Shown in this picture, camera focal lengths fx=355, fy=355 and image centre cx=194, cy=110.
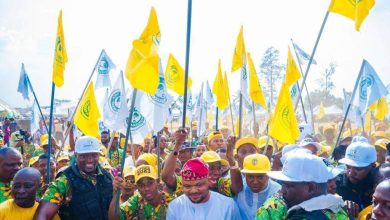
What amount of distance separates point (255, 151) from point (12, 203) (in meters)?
3.27

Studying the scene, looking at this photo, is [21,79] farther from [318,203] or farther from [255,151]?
[318,203]

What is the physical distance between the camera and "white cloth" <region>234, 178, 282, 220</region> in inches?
155

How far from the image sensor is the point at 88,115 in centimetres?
675

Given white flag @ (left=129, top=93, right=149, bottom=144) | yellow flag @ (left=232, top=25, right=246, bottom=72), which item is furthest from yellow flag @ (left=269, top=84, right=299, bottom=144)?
white flag @ (left=129, top=93, right=149, bottom=144)

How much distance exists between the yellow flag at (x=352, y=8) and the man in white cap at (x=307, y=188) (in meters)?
3.56

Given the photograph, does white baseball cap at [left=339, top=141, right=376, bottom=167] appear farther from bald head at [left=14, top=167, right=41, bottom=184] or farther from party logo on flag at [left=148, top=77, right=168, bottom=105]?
bald head at [left=14, top=167, right=41, bottom=184]

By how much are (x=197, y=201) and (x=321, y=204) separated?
48.2 inches

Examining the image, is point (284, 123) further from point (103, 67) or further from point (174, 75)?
point (103, 67)

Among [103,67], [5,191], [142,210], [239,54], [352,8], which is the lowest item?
[142,210]

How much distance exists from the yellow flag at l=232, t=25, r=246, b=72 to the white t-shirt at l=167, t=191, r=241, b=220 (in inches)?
178

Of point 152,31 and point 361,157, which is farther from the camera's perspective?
point 361,157

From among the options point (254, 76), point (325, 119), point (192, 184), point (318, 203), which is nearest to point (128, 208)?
point (192, 184)

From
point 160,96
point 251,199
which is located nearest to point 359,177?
point 251,199

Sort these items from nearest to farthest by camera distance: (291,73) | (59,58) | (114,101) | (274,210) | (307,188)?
(307,188) < (274,210) < (59,58) < (114,101) < (291,73)
